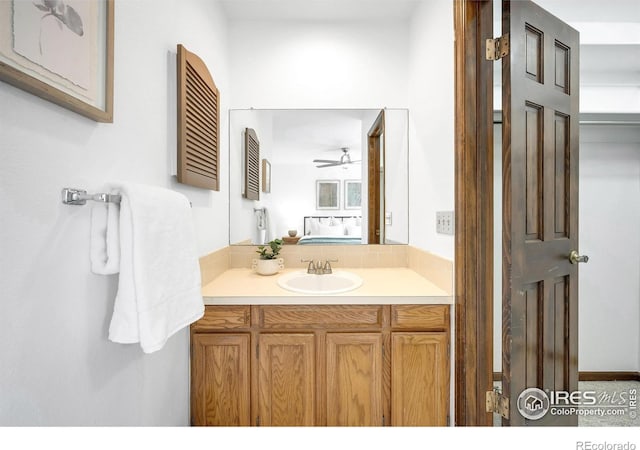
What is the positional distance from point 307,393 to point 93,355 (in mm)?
923

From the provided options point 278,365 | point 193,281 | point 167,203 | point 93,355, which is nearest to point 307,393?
point 278,365

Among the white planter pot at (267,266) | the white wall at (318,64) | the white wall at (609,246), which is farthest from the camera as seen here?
the white wall at (318,64)

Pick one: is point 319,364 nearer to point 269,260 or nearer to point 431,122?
point 269,260

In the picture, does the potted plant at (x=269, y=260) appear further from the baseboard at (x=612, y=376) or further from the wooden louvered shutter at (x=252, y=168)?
the baseboard at (x=612, y=376)

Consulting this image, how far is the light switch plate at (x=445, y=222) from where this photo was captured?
1271 millimetres

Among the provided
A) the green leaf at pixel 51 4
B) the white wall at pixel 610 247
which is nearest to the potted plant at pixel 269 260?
the green leaf at pixel 51 4

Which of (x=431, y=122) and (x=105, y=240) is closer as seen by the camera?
(x=105, y=240)

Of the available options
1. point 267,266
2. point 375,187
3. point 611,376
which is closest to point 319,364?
point 267,266

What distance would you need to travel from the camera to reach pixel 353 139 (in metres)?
2.00

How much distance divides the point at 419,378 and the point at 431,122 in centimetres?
135

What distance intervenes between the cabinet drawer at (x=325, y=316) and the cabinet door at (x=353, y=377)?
0.06 metres

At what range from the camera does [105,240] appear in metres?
0.75

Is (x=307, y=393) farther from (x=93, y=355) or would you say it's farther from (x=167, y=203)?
(x=167, y=203)

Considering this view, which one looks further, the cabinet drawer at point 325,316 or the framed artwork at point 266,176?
the framed artwork at point 266,176
